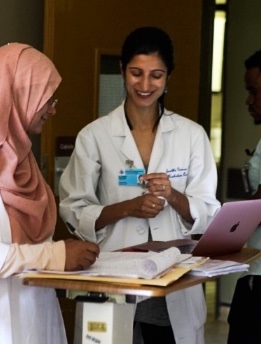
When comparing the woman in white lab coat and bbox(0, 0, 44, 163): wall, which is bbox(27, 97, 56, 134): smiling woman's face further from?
bbox(0, 0, 44, 163): wall

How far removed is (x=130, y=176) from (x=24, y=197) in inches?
23.6

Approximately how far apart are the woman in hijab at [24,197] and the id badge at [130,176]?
0.47 metres

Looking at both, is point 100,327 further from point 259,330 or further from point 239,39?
point 239,39

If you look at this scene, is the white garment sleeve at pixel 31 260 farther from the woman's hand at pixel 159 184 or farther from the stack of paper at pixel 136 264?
the woman's hand at pixel 159 184

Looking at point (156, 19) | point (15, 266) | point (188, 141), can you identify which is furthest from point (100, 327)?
point (156, 19)

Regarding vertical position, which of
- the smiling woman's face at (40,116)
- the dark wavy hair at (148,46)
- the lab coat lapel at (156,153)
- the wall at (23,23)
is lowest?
the lab coat lapel at (156,153)

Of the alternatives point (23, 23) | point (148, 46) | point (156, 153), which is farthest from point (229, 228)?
point (23, 23)

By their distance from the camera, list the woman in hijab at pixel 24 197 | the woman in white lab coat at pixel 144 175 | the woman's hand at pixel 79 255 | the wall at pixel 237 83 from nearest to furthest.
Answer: the woman's hand at pixel 79 255 → the woman in hijab at pixel 24 197 → the woman in white lab coat at pixel 144 175 → the wall at pixel 237 83

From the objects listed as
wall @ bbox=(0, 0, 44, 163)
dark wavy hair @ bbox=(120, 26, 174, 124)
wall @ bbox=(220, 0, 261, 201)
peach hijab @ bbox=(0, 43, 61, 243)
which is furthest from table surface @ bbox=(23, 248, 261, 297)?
wall @ bbox=(220, 0, 261, 201)

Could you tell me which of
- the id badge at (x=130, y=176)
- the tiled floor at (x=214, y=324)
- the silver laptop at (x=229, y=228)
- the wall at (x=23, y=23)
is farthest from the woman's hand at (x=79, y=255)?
the tiled floor at (x=214, y=324)

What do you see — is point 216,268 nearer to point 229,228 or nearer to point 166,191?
point 229,228

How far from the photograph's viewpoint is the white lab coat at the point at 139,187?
9.05 ft

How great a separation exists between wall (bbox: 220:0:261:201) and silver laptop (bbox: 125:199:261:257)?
9.87 feet

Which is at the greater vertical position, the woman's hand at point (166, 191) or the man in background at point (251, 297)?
the woman's hand at point (166, 191)
